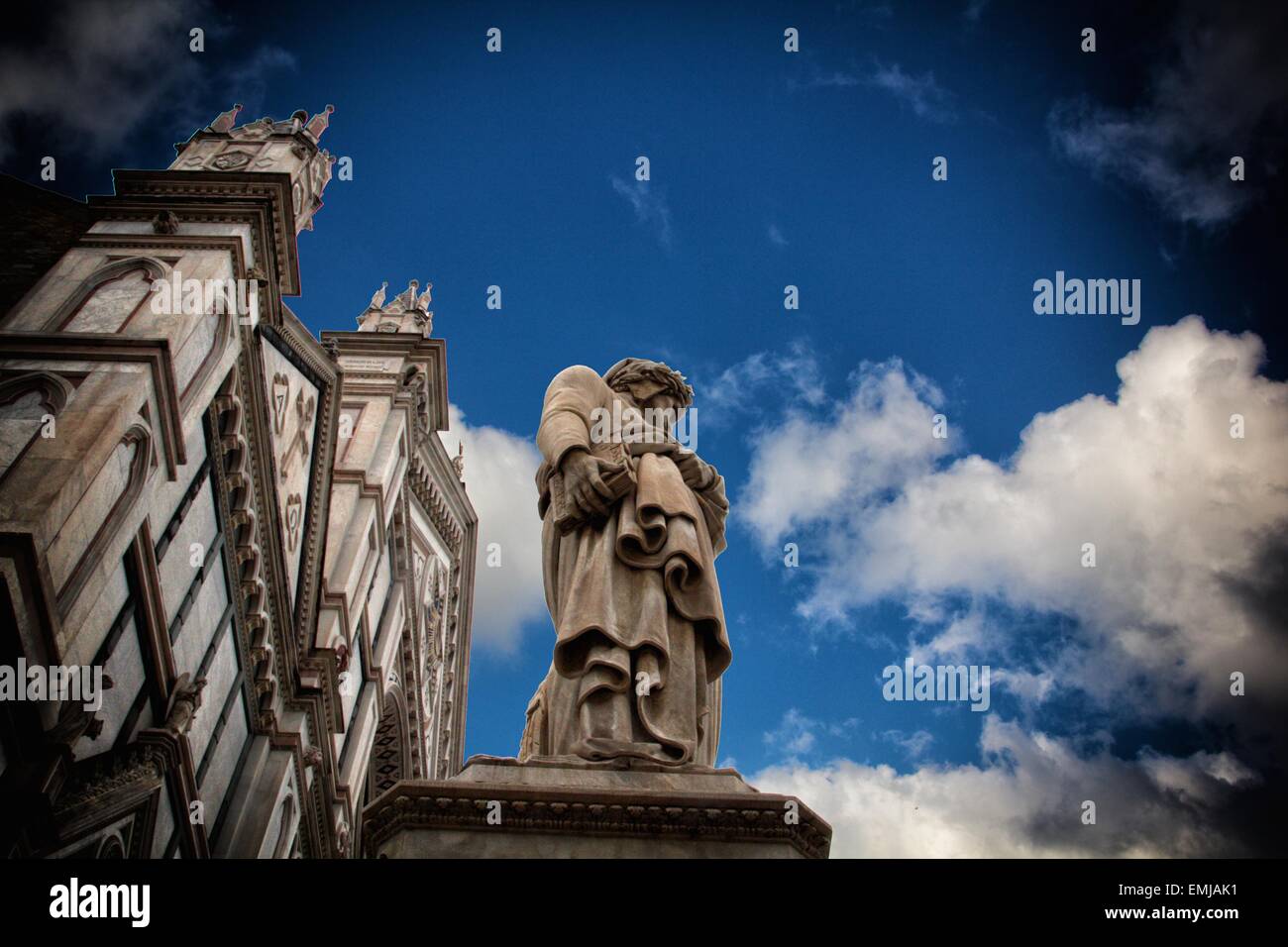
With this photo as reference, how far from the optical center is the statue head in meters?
8.19

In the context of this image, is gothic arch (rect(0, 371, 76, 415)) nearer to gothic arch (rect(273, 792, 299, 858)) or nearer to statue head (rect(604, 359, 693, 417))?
statue head (rect(604, 359, 693, 417))

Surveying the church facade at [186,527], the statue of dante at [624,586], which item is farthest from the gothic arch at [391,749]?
the statue of dante at [624,586]

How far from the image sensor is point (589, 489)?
620cm

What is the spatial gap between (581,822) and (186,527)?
407 inches

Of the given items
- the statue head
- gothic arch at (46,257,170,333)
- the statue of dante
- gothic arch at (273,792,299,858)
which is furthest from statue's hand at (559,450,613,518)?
gothic arch at (273,792,299,858)

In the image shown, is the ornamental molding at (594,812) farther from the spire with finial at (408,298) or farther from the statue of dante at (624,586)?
the spire with finial at (408,298)

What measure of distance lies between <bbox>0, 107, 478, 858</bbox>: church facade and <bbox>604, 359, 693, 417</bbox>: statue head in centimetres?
581

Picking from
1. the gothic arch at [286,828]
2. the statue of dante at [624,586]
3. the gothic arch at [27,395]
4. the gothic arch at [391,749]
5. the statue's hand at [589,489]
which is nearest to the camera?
the statue of dante at [624,586]

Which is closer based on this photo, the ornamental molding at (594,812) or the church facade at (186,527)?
the ornamental molding at (594,812)

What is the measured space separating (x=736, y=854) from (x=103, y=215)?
1509 centimetres

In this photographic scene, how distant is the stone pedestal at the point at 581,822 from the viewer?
13.6 feet
